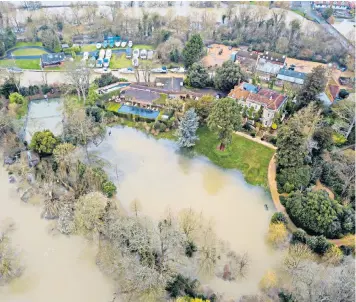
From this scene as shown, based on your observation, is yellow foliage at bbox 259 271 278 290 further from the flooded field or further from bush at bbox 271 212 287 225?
the flooded field

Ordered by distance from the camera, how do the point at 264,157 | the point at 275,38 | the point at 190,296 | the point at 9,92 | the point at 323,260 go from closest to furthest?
the point at 190,296 < the point at 323,260 < the point at 264,157 < the point at 9,92 < the point at 275,38

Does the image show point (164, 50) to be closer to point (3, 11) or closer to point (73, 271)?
point (3, 11)

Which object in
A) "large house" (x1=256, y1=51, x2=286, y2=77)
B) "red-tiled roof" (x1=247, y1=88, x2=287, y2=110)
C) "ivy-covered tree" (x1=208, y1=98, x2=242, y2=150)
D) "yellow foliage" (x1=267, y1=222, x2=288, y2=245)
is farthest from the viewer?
"large house" (x1=256, y1=51, x2=286, y2=77)

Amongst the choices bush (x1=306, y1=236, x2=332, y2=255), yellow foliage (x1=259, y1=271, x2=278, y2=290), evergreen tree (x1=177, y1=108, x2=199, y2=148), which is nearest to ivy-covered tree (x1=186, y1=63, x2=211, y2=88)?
evergreen tree (x1=177, y1=108, x2=199, y2=148)

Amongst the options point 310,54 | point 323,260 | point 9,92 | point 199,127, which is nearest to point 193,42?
point 199,127

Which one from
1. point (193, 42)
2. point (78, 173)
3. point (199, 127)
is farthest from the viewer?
point (193, 42)

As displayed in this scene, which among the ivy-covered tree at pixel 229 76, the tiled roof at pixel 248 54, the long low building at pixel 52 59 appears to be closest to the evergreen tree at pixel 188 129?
the ivy-covered tree at pixel 229 76

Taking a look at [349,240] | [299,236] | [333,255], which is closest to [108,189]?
[299,236]
